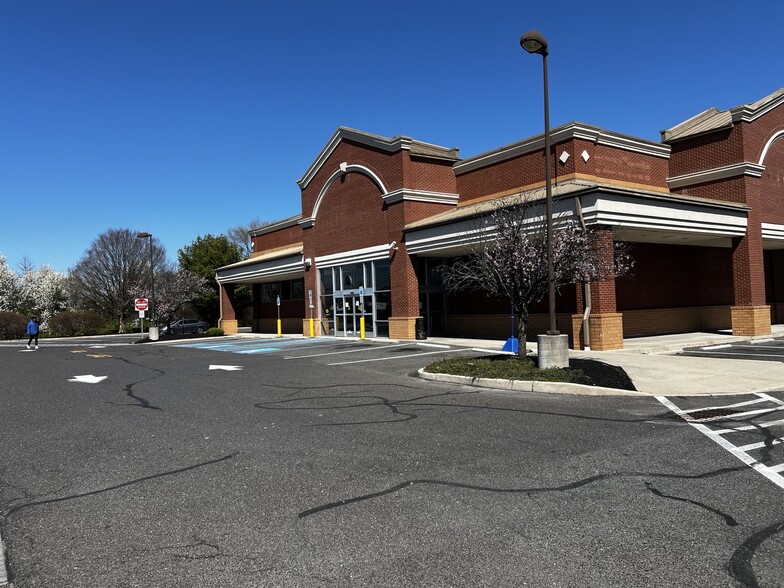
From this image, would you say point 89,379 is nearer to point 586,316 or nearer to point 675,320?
point 586,316

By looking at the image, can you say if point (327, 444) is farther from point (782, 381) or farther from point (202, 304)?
point (202, 304)

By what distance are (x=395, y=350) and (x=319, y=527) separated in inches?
633

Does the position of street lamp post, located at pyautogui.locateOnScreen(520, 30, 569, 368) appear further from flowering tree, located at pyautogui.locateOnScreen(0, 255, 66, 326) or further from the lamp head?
flowering tree, located at pyautogui.locateOnScreen(0, 255, 66, 326)

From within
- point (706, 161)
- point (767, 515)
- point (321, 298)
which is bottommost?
point (767, 515)

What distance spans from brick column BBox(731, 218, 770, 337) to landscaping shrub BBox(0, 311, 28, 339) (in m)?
47.1

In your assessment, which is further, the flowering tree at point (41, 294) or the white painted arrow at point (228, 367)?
the flowering tree at point (41, 294)

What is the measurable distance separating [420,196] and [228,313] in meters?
20.3

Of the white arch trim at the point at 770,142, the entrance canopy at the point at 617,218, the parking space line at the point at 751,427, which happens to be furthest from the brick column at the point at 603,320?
the parking space line at the point at 751,427

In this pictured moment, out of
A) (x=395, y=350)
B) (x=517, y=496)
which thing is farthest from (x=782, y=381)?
(x=395, y=350)

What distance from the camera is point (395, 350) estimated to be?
20594mm

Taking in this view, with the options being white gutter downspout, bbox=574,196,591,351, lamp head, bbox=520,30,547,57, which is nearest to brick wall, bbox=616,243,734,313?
white gutter downspout, bbox=574,196,591,351

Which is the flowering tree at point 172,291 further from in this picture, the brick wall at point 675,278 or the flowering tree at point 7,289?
the brick wall at point 675,278

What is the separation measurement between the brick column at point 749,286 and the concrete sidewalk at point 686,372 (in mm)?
4340

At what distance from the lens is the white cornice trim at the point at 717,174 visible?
22.8 meters
